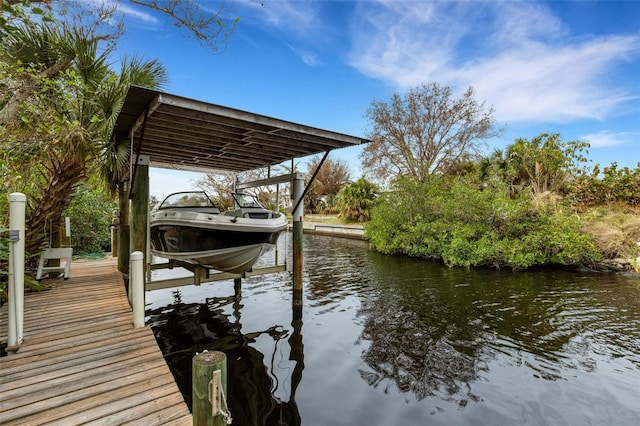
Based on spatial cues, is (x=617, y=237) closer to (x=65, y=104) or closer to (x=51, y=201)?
(x=51, y=201)

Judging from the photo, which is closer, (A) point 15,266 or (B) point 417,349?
(A) point 15,266

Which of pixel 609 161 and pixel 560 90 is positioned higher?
pixel 560 90

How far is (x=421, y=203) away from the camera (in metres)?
13.6

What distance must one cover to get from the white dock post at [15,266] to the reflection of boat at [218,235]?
2.00 metres

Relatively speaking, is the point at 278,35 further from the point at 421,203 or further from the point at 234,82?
the point at 421,203

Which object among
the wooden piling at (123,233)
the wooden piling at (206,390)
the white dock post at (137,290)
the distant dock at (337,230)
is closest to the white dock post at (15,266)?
the white dock post at (137,290)

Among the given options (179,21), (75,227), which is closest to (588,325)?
(179,21)

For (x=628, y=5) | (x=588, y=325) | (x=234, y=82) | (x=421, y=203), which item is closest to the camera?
(x=588, y=325)

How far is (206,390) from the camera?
1.59m

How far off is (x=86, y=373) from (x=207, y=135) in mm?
3523

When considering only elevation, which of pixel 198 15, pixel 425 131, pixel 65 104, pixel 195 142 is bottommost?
pixel 195 142

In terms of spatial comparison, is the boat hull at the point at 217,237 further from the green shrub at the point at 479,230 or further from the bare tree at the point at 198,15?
the green shrub at the point at 479,230

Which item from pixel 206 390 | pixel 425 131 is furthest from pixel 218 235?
pixel 425 131

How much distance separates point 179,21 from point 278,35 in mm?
6015
